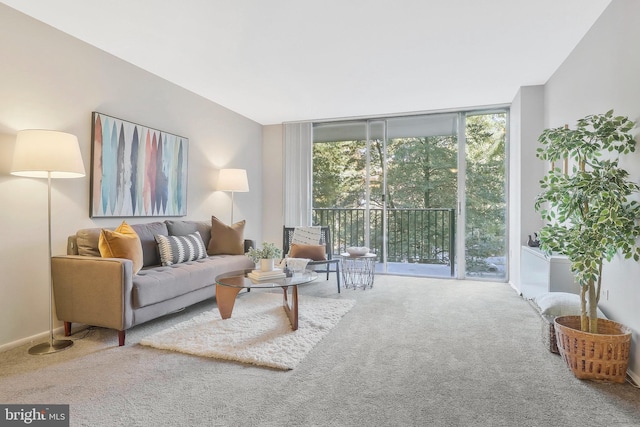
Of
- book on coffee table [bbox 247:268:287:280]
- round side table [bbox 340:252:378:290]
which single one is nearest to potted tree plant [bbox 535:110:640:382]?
book on coffee table [bbox 247:268:287:280]

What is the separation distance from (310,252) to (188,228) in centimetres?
149

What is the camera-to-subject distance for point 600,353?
6.25 ft

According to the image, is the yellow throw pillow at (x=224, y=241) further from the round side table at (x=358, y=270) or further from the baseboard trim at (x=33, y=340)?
the baseboard trim at (x=33, y=340)

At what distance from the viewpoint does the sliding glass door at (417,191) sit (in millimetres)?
4820

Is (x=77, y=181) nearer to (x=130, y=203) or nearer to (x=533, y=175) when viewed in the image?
(x=130, y=203)

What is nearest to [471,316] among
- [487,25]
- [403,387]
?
[403,387]

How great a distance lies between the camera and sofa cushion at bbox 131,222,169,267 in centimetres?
319

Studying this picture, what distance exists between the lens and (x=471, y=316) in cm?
314

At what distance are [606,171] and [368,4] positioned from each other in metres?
1.85

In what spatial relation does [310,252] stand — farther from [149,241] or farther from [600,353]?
[600,353]

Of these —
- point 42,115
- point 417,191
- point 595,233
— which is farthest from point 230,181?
point 595,233

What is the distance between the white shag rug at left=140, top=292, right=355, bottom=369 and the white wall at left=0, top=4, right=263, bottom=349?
3.25 feet

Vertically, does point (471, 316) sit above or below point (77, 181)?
below

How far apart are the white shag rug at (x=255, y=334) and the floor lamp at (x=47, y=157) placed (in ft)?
2.38
